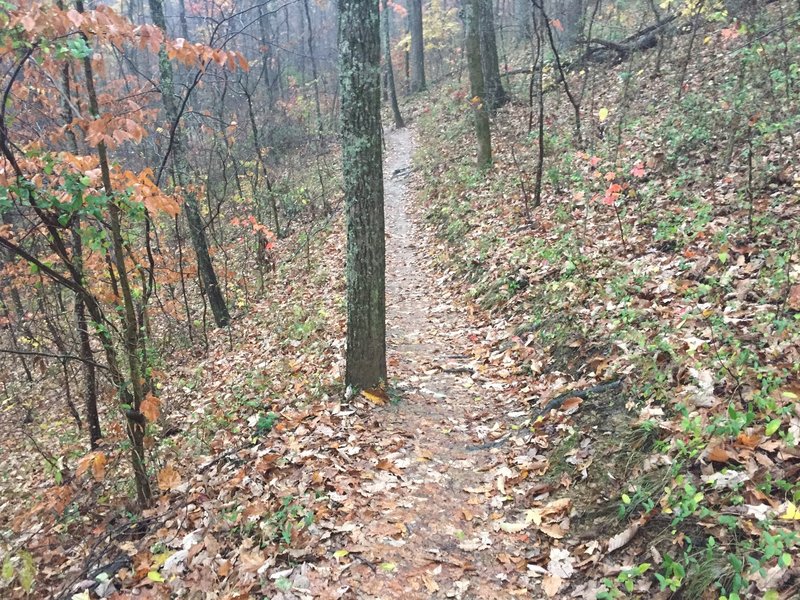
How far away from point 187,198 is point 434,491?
30.8 ft

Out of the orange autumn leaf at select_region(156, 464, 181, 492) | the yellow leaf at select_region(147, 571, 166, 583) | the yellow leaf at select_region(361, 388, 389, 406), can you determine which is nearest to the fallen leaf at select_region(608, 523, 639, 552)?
the yellow leaf at select_region(361, 388, 389, 406)

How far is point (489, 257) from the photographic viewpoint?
944 centimetres

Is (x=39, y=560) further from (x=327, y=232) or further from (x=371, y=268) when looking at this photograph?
(x=327, y=232)

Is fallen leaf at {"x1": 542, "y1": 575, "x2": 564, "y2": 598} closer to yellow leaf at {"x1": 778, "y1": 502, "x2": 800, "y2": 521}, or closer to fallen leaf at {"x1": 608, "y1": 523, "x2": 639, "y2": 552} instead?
fallen leaf at {"x1": 608, "y1": 523, "x2": 639, "y2": 552}

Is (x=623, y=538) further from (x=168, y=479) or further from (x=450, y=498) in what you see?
(x=168, y=479)

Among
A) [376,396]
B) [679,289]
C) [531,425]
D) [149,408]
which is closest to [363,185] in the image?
[376,396]

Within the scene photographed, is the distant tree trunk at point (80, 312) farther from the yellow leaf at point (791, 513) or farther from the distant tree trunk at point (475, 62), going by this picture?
the distant tree trunk at point (475, 62)

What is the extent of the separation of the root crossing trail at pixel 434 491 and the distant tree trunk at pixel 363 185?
747 millimetres

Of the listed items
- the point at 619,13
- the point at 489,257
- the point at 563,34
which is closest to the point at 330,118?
the point at 563,34

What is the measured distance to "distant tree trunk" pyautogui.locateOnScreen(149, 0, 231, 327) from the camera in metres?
10.0

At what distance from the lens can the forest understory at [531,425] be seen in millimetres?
3418

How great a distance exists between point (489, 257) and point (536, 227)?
100cm

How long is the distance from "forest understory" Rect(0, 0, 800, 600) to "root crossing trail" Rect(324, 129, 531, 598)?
23mm

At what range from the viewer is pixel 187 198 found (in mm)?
11328
